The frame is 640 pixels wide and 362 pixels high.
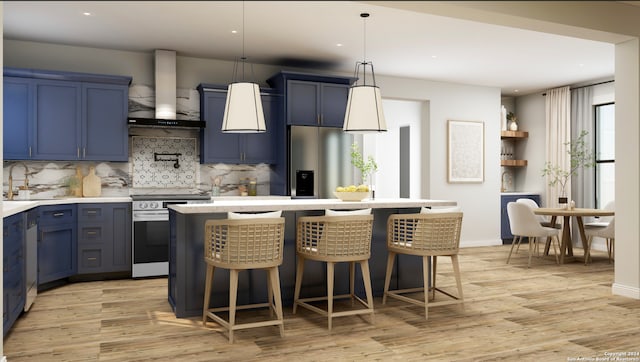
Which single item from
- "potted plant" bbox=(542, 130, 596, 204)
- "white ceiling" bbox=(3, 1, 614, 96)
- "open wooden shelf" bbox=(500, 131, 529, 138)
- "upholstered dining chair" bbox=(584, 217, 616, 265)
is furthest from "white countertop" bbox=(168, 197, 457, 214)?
"open wooden shelf" bbox=(500, 131, 529, 138)

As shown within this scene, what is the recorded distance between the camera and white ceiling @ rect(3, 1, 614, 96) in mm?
4977

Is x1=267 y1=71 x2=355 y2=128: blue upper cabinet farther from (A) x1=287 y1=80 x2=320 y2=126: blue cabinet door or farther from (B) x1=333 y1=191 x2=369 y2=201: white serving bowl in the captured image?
(B) x1=333 y1=191 x2=369 y2=201: white serving bowl

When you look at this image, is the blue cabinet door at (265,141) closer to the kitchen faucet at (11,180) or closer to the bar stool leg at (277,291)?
the kitchen faucet at (11,180)

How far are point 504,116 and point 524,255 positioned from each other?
2810mm

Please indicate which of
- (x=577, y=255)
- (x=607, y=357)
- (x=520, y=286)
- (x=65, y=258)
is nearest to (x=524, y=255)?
(x=577, y=255)

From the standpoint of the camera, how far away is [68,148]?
597 centimetres

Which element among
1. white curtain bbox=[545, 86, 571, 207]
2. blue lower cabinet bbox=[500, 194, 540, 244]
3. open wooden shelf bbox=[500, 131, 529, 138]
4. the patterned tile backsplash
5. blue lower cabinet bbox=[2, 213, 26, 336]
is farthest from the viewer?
open wooden shelf bbox=[500, 131, 529, 138]

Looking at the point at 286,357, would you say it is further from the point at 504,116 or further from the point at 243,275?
the point at 504,116

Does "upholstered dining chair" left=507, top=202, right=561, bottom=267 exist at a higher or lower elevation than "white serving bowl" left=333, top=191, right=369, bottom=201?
lower

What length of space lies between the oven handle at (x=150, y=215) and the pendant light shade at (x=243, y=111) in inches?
86.0

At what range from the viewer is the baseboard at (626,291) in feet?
15.8

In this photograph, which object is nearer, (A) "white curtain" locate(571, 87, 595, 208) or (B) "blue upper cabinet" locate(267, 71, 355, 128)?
(B) "blue upper cabinet" locate(267, 71, 355, 128)

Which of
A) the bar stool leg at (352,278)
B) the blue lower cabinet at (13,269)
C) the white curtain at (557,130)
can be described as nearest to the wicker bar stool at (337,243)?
the bar stool leg at (352,278)

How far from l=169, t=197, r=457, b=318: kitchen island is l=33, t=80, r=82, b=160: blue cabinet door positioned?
223cm
